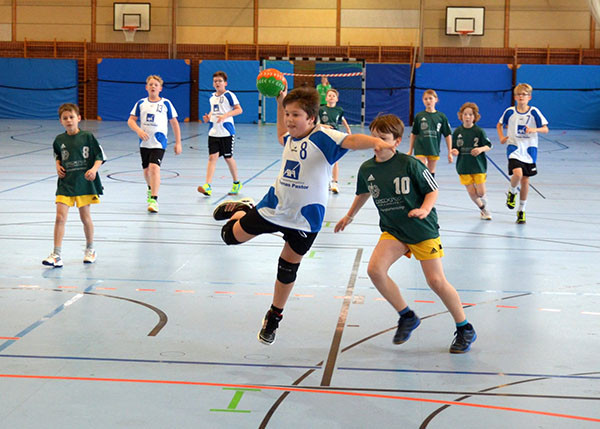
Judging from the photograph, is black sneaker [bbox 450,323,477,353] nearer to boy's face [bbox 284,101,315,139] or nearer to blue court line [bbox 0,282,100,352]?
boy's face [bbox 284,101,315,139]

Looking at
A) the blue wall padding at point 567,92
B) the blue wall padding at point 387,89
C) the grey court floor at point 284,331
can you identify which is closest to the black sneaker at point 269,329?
the grey court floor at point 284,331

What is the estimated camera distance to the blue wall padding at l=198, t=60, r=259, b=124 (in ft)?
105

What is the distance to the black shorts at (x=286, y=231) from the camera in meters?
5.36

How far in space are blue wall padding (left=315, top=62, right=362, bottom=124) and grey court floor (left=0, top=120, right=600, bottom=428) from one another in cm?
2098

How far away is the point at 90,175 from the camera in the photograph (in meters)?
7.68

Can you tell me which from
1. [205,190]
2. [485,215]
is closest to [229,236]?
[485,215]

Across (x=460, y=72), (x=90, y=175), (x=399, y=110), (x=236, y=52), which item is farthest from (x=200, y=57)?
(x=90, y=175)

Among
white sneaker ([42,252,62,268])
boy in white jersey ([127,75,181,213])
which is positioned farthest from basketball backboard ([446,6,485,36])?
white sneaker ([42,252,62,268])

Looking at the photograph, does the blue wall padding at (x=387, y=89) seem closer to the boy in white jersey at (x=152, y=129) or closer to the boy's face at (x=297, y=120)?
the boy in white jersey at (x=152, y=129)

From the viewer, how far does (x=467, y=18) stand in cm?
3177

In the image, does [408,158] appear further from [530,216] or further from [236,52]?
[236,52]

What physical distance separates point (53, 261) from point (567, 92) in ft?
89.3

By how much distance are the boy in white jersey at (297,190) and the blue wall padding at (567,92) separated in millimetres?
27494

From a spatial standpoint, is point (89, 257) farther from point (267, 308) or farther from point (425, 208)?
point (425, 208)
